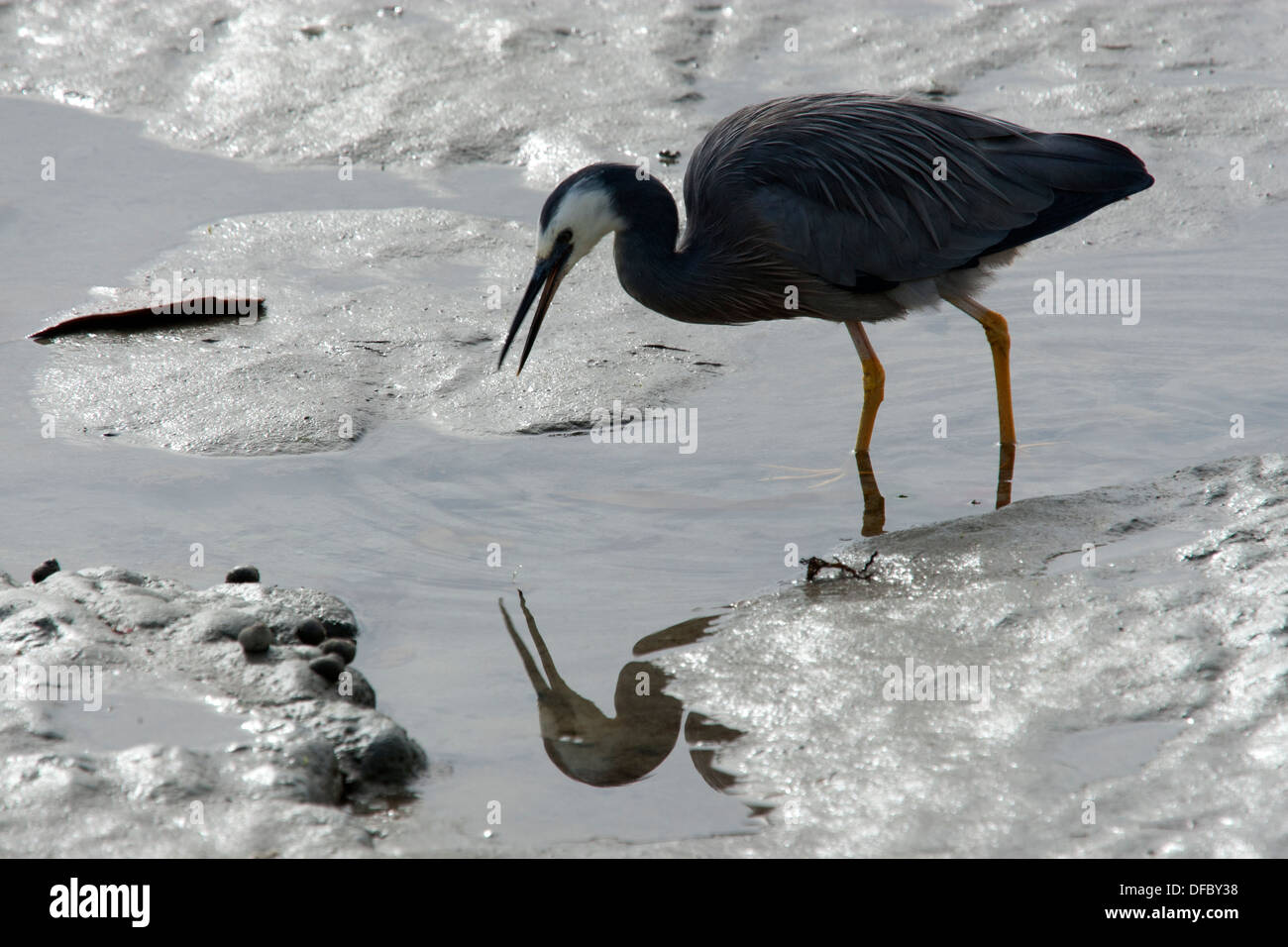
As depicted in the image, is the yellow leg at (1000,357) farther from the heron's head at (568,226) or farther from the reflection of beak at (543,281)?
the reflection of beak at (543,281)

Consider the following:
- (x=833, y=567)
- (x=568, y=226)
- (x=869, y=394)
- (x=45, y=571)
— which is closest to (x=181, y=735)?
(x=45, y=571)

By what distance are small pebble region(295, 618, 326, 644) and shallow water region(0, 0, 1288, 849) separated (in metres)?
0.21

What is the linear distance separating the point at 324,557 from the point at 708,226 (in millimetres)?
2164

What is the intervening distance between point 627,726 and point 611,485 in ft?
5.42

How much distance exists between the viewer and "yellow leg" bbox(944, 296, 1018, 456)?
5.92 metres

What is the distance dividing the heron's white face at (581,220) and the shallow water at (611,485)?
0.87 m

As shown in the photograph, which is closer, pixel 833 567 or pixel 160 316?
pixel 833 567

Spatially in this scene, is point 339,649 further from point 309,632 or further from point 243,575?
point 243,575

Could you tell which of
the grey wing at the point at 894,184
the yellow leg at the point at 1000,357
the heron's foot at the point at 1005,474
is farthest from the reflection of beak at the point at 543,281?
the heron's foot at the point at 1005,474

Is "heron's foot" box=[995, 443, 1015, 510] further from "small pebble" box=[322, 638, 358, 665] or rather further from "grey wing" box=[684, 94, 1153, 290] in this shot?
"small pebble" box=[322, 638, 358, 665]

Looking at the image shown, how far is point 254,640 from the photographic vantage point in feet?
13.2

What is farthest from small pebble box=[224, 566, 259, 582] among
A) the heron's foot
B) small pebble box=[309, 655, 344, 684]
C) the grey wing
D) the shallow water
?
the heron's foot

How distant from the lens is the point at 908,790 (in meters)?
3.54

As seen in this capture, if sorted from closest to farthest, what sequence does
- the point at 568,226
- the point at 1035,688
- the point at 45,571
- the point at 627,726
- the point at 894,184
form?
1. the point at 1035,688
2. the point at 627,726
3. the point at 45,571
4. the point at 568,226
5. the point at 894,184
